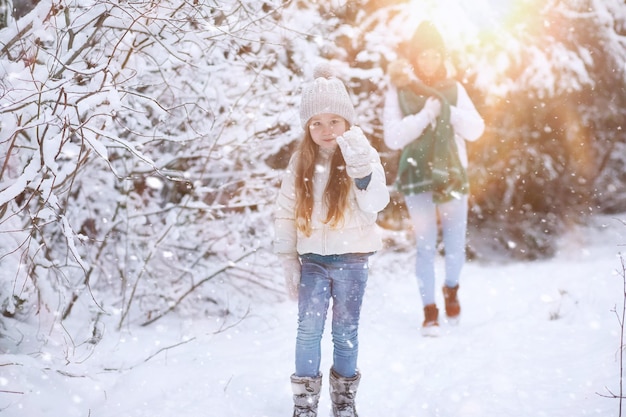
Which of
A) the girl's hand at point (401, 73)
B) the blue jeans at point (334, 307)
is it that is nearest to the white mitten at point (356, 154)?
the blue jeans at point (334, 307)

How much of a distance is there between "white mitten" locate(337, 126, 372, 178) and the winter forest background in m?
0.72

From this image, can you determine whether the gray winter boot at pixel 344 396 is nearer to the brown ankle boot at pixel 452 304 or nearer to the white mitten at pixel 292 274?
A: the white mitten at pixel 292 274

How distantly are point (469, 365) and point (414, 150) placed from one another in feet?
6.08

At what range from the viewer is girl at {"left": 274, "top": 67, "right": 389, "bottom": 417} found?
2.61 metres

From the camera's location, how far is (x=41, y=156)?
2.02 m

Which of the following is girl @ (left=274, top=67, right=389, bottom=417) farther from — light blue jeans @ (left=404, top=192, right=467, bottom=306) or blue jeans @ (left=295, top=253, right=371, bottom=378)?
light blue jeans @ (left=404, top=192, right=467, bottom=306)

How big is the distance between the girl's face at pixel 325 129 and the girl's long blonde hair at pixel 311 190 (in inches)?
2.4

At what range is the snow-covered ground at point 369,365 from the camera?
8.78 ft

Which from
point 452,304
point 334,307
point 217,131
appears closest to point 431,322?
point 452,304

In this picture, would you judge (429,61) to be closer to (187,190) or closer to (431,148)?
(431,148)

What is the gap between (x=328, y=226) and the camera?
2.67 meters

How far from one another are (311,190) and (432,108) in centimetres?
197

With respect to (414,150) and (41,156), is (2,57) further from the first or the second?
(414,150)

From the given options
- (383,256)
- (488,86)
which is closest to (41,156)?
(383,256)
